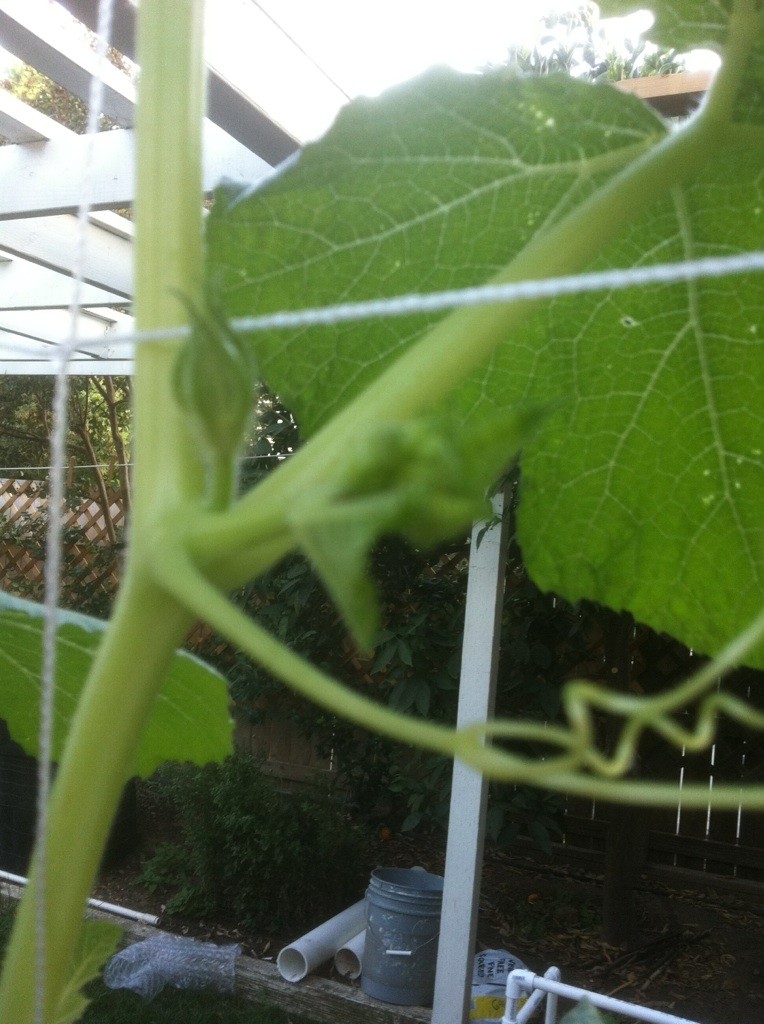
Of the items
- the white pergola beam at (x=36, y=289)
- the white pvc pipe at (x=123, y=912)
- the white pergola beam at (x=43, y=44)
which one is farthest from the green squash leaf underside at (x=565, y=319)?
the white pvc pipe at (x=123, y=912)

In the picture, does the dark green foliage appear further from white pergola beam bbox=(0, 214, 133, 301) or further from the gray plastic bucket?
white pergola beam bbox=(0, 214, 133, 301)

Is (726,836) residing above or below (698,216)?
below

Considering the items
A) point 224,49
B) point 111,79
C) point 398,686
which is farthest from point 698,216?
point 398,686

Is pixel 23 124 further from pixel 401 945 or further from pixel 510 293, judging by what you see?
pixel 401 945

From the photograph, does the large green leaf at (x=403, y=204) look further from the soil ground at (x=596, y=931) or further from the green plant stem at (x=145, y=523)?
the soil ground at (x=596, y=931)

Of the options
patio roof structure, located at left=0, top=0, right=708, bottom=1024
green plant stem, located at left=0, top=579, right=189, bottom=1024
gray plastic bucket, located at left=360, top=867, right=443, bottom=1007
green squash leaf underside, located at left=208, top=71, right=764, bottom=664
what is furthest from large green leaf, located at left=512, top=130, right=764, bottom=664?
gray plastic bucket, located at left=360, top=867, right=443, bottom=1007

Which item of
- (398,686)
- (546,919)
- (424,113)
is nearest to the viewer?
(424,113)

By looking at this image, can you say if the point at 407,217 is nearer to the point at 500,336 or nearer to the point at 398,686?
the point at 500,336

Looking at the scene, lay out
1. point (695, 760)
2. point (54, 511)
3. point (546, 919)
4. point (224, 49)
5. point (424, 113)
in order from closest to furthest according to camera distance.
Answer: point (54, 511)
point (424, 113)
point (224, 49)
point (546, 919)
point (695, 760)
